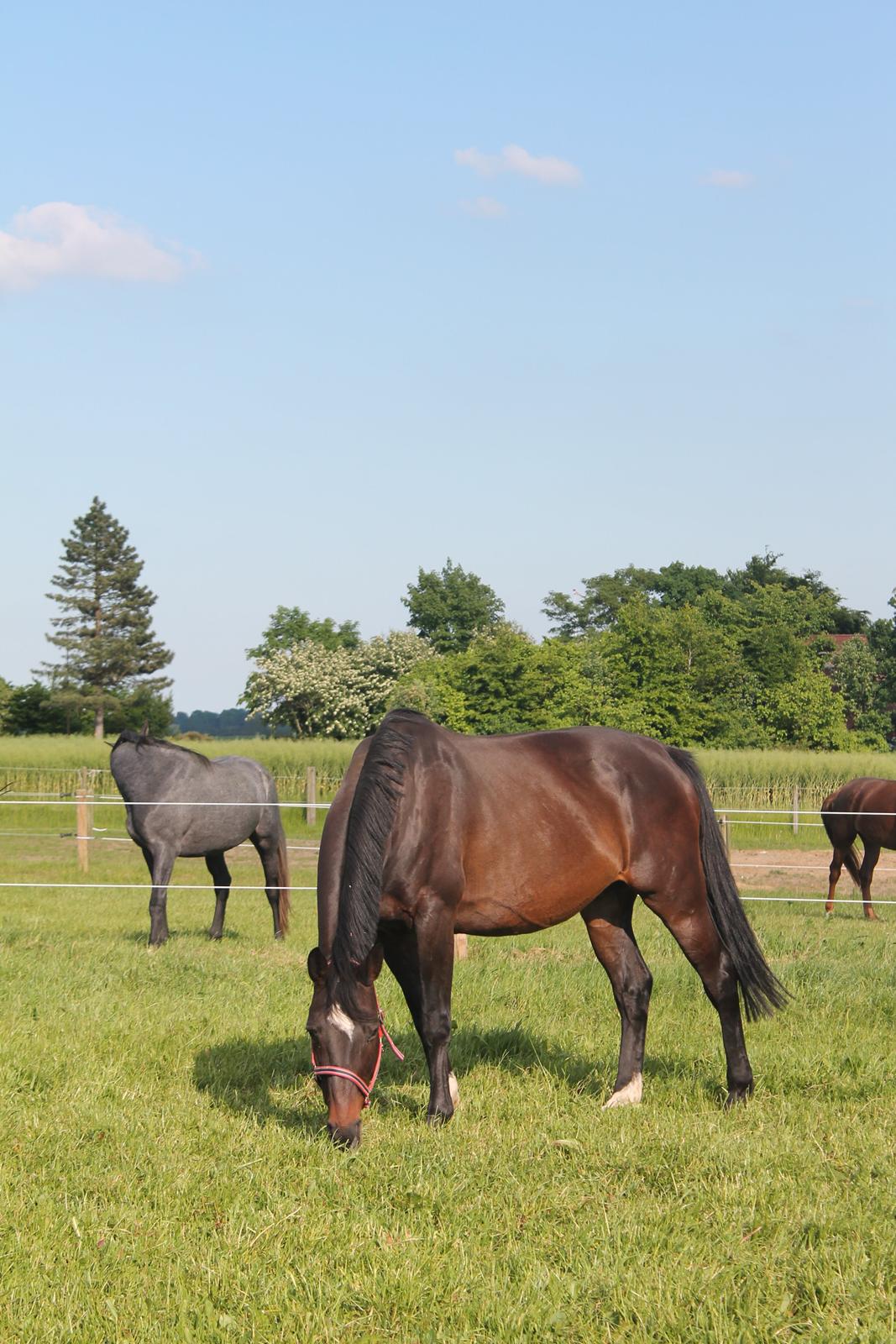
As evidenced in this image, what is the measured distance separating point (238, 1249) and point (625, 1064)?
2481mm

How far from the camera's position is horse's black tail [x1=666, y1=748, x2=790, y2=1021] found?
Result: 233 inches

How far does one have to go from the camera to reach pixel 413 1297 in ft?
11.1

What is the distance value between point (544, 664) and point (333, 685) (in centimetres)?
2072

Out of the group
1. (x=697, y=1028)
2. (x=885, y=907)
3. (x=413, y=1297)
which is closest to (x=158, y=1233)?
(x=413, y=1297)

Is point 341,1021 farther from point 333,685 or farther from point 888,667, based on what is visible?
point 888,667

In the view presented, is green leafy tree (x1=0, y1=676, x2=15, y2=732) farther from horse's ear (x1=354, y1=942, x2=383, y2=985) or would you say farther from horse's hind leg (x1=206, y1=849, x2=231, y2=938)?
horse's ear (x1=354, y1=942, x2=383, y2=985)

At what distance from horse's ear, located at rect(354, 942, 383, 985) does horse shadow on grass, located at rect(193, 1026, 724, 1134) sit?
2.18ft

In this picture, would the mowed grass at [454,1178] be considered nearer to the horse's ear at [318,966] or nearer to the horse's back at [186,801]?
the horse's ear at [318,966]

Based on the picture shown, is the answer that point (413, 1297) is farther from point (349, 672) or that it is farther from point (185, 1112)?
point (349, 672)

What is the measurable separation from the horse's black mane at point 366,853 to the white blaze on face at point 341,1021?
0.03m

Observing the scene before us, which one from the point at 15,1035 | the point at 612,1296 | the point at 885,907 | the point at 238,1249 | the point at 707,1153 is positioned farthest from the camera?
the point at 885,907

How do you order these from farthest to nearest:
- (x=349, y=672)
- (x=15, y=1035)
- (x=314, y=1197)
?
1. (x=349, y=672)
2. (x=15, y=1035)
3. (x=314, y=1197)

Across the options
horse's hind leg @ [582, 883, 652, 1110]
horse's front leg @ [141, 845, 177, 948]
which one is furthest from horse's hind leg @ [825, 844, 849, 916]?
horse's hind leg @ [582, 883, 652, 1110]

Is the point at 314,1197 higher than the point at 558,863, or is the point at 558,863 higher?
the point at 558,863
